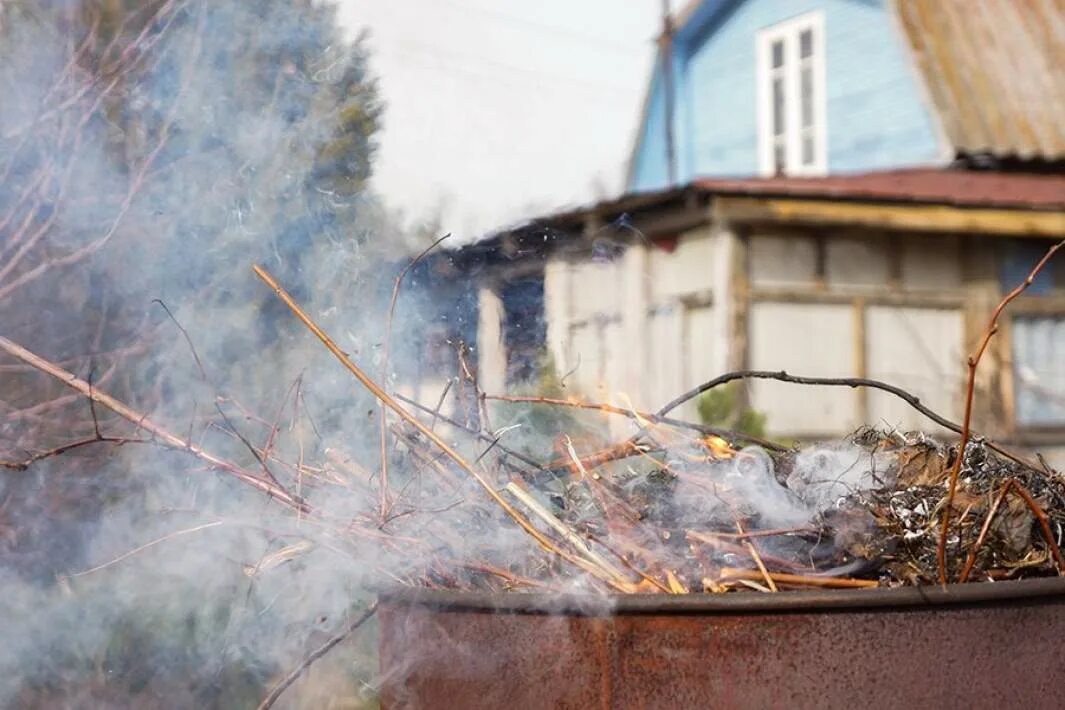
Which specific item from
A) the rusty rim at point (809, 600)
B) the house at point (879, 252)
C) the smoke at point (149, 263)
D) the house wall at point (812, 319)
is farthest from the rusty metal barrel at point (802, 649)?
the house wall at point (812, 319)

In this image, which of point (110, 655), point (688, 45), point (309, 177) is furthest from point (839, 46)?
point (110, 655)

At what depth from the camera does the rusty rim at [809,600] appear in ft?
6.26

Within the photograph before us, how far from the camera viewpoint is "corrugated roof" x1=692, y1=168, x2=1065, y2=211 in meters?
8.50

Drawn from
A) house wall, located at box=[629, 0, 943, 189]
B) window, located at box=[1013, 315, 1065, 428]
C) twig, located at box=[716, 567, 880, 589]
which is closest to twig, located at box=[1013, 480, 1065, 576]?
Answer: twig, located at box=[716, 567, 880, 589]

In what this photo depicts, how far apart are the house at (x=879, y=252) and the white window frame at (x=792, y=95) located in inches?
10.9

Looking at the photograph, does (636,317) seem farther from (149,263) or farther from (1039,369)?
(149,263)

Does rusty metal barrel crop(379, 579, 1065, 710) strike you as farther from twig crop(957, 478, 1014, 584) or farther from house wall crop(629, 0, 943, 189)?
house wall crop(629, 0, 943, 189)

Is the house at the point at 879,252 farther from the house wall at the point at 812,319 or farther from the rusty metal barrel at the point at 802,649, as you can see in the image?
the rusty metal barrel at the point at 802,649

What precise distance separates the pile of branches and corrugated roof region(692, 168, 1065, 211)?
5.75 meters

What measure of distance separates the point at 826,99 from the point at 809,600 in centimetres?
1119

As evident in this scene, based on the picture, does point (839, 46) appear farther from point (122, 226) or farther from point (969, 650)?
point (969, 650)

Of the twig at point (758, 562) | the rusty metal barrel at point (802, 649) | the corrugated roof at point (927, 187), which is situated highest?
the corrugated roof at point (927, 187)

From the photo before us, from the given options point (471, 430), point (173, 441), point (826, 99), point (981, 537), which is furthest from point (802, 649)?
point (826, 99)

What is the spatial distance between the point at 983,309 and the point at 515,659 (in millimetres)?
8583
